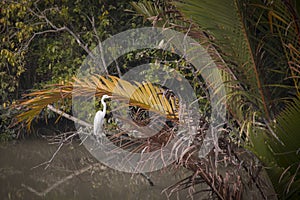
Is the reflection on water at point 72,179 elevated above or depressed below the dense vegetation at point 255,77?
below

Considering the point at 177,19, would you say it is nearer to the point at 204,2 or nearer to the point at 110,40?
the point at 204,2

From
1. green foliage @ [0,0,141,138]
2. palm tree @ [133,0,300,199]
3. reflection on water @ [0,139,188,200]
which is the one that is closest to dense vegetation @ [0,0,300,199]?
palm tree @ [133,0,300,199]

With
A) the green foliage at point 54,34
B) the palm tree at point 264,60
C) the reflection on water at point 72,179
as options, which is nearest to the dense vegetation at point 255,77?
the palm tree at point 264,60

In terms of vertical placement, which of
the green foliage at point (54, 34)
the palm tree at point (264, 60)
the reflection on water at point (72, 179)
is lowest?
the reflection on water at point (72, 179)

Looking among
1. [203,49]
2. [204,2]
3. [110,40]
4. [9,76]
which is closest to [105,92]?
[203,49]

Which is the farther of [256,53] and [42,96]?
[42,96]

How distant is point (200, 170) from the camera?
3211mm

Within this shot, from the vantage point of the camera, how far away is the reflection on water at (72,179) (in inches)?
228

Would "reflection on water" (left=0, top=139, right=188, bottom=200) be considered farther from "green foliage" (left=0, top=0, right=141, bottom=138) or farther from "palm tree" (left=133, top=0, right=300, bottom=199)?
"palm tree" (left=133, top=0, right=300, bottom=199)

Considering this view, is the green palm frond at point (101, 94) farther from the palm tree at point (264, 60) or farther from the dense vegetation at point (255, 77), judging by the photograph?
the palm tree at point (264, 60)

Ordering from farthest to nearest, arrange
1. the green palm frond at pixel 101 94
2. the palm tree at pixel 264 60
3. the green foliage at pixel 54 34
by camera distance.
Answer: the green foliage at pixel 54 34 < the green palm frond at pixel 101 94 < the palm tree at pixel 264 60

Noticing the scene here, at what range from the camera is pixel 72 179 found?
641cm

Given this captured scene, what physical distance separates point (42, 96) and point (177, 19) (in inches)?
41.0

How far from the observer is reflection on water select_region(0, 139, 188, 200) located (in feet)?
19.0
